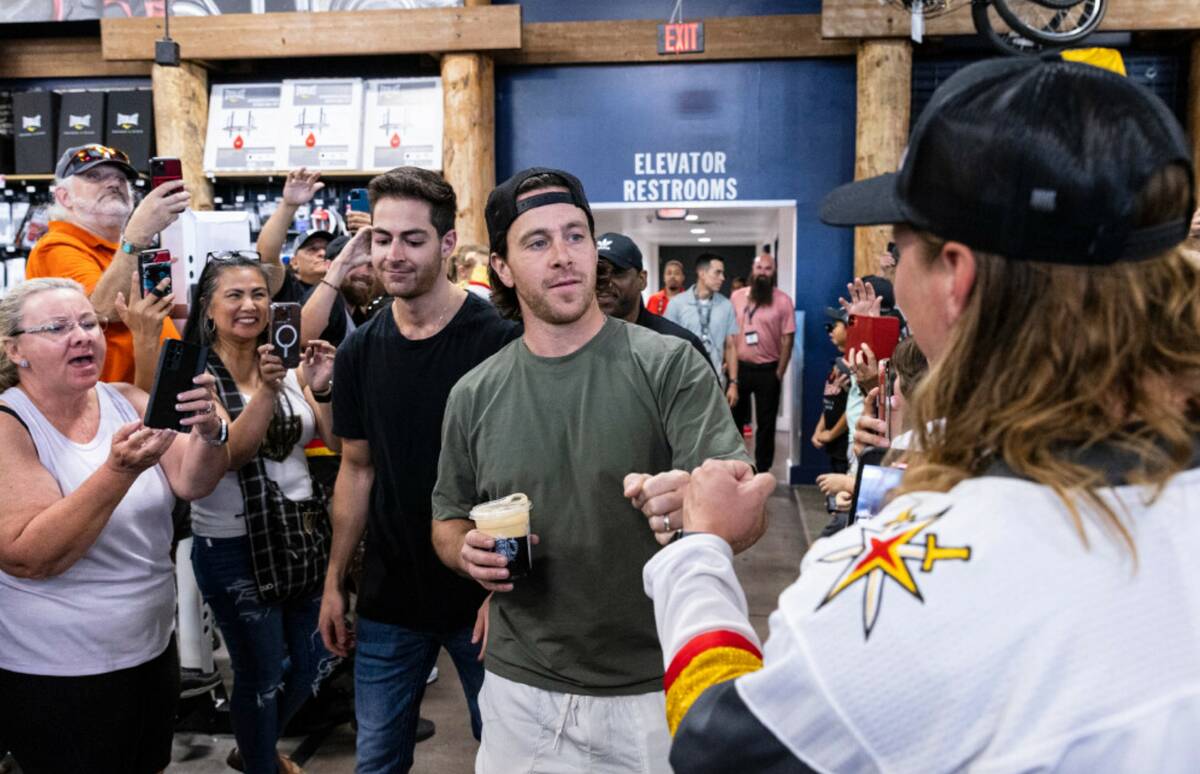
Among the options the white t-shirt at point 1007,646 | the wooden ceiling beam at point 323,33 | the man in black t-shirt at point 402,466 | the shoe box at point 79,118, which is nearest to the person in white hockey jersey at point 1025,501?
the white t-shirt at point 1007,646

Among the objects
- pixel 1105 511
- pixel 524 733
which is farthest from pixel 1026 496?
pixel 524 733

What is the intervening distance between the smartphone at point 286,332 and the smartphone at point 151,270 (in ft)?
1.18

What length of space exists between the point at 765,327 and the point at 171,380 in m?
5.32

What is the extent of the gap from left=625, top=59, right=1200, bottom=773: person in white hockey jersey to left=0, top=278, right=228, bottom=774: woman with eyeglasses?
1.77m

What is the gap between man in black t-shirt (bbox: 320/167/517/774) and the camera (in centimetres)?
249

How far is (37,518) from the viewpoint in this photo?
2.17m

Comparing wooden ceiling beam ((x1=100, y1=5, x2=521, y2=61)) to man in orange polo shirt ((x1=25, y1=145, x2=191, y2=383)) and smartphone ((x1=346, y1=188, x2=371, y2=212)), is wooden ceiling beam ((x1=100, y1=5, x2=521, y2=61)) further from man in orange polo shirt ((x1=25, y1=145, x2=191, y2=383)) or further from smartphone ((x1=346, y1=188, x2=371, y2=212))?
man in orange polo shirt ((x1=25, y1=145, x2=191, y2=383))

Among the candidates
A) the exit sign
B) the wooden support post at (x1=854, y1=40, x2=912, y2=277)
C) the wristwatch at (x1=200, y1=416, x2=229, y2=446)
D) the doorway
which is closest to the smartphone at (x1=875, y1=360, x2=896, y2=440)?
the wristwatch at (x1=200, y1=416, x2=229, y2=446)

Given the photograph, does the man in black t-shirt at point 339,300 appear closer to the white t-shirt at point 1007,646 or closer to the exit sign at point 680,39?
the white t-shirt at point 1007,646

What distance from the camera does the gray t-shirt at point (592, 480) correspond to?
1834 mm

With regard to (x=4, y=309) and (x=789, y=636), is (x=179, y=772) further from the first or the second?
(x=789, y=636)

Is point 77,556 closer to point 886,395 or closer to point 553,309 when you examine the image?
point 553,309

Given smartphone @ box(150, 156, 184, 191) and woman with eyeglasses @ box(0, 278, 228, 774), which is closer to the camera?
woman with eyeglasses @ box(0, 278, 228, 774)

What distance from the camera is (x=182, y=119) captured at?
684 cm
